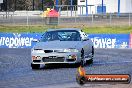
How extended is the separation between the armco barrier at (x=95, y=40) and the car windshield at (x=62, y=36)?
12.0 m

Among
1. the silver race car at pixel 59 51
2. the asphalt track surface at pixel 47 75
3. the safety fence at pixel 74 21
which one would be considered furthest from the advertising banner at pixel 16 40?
the silver race car at pixel 59 51

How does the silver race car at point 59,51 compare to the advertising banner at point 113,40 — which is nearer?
the silver race car at point 59,51

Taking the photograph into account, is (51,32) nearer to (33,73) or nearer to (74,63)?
(74,63)

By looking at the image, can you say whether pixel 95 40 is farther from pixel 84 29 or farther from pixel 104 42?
pixel 84 29

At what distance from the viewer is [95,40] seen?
31922 mm

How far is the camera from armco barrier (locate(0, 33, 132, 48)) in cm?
3147

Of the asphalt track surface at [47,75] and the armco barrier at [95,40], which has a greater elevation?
the asphalt track surface at [47,75]

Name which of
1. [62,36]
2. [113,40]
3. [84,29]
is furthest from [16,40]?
[62,36]

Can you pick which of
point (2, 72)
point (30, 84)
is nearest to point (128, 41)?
point (2, 72)

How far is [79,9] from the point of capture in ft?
235

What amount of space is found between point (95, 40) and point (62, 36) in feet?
42.5

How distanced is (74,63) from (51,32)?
192cm

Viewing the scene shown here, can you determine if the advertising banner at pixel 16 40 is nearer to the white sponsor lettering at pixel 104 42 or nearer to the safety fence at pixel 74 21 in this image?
the white sponsor lettering at pixel 104 42

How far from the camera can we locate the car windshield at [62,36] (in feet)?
61.9
